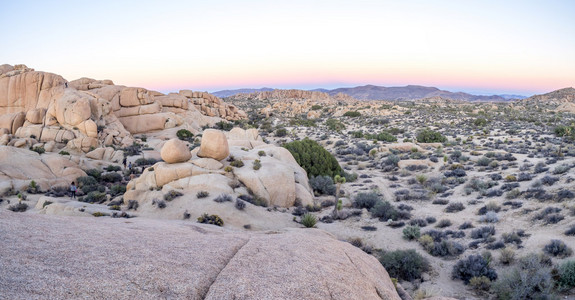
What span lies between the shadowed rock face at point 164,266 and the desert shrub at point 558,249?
19.9 feet

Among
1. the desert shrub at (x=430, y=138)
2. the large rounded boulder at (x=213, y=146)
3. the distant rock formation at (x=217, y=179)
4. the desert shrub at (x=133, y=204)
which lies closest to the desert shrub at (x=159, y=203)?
the distant rock formation at (x=217, y=179)

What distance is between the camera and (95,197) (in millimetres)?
17141

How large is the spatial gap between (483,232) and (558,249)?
2563 mm

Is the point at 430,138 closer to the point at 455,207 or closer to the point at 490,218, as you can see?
the point at 455,207

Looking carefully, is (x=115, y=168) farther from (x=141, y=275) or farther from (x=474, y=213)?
(x=474, y=213)

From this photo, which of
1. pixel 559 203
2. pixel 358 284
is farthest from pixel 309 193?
pixel 358 284

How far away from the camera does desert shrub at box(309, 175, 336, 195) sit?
19328mm

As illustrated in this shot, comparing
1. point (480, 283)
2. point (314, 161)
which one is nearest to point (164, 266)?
point (480, 283)

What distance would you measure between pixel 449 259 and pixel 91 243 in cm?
1069

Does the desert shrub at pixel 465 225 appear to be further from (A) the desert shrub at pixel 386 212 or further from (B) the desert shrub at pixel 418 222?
(A) the desert shrub at pixel 386 212

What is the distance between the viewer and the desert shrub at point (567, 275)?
7129mm

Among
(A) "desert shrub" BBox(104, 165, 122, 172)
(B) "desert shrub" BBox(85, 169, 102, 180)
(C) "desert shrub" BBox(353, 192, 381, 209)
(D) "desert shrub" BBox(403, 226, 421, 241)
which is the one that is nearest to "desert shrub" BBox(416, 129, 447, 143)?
(C) "desert shrub" BBox(353, 192, 381, 209)

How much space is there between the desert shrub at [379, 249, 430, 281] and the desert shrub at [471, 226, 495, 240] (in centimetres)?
291

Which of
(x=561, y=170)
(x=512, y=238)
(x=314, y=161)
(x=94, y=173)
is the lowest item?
(x=94, y=173)
